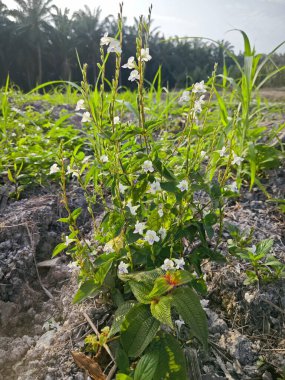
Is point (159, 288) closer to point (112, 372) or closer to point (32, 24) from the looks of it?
point (112, 372)

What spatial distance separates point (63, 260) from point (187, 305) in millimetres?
882

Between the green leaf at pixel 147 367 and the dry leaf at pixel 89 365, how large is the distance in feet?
0.58

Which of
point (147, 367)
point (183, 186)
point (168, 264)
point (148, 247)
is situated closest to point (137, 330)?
point (147, 367)

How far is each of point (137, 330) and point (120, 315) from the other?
0.10m

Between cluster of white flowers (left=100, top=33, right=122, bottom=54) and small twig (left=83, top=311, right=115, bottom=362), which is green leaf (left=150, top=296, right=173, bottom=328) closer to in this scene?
small twig (left=83, top=311, right=115, bottom=362)

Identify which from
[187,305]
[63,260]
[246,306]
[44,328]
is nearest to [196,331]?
[187,305]

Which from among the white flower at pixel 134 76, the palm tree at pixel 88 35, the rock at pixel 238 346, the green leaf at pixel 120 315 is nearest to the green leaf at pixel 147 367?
the green leaf at pixel 120 315

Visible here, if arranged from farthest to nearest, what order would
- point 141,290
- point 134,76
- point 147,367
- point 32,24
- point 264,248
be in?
point 32,24 < point 264,248 < point 134,76 < point 141,290 < point 147,367

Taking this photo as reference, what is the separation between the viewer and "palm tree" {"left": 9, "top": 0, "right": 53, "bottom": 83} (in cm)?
3678

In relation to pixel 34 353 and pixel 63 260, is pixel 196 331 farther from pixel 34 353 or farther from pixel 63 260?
pixel 63 260

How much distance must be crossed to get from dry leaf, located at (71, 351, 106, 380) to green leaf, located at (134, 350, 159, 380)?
18 centimetres

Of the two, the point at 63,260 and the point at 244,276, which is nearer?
the point at 244,276

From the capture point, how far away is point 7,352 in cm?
126

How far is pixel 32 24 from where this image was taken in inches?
1476
